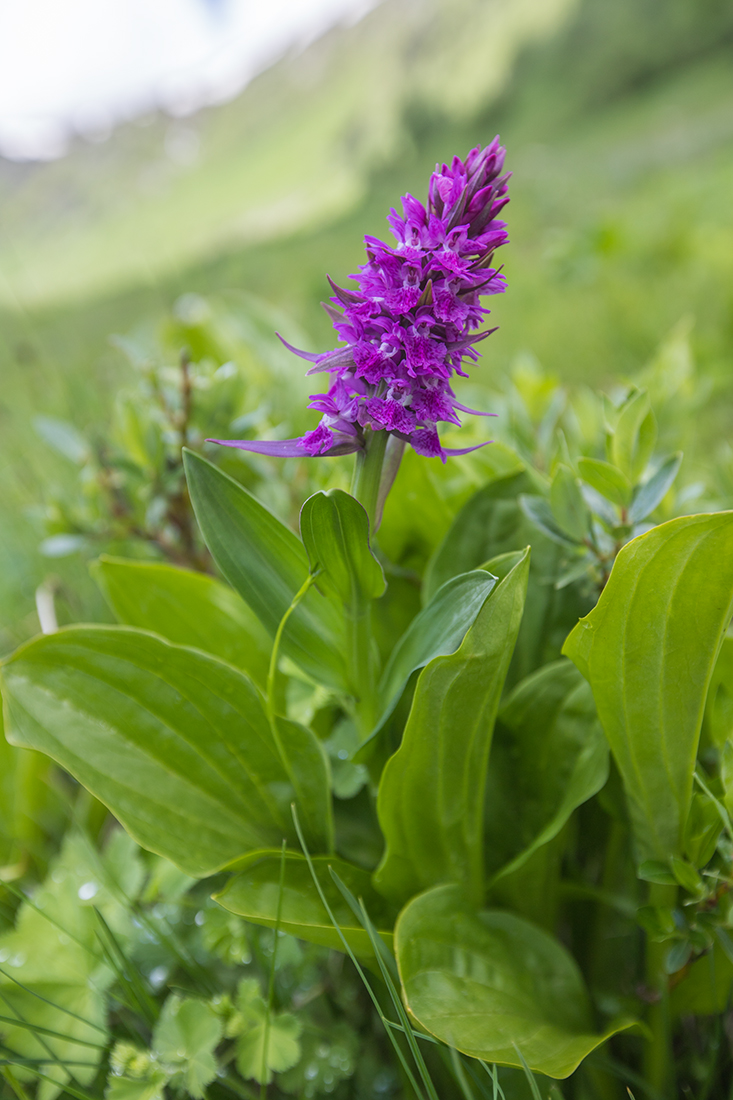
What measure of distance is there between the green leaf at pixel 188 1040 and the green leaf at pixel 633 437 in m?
0.64

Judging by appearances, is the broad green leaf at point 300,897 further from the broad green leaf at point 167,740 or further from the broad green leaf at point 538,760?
the broad green leaf at point 538,760

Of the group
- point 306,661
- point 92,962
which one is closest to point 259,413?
point 306,661

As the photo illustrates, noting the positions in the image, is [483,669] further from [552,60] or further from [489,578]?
[552,60]

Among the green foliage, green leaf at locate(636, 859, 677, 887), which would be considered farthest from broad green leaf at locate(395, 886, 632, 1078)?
green leaf at locate(636, 859, 677, 887)

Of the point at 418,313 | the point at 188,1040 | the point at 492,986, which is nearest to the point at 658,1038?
the point at 492,986

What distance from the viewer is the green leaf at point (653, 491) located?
2.05ft

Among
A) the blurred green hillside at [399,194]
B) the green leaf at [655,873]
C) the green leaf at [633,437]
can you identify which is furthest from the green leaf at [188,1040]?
the blurred green hillside at [399,194]

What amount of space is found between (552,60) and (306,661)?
8.46 m

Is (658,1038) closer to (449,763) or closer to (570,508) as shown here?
(449,763)

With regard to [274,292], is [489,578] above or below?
below

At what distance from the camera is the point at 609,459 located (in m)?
0.67

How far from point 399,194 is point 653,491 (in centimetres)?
429

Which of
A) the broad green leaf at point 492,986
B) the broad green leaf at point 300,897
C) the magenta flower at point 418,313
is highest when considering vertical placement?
the magenta flower at point 418,313

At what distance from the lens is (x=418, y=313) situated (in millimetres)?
465
